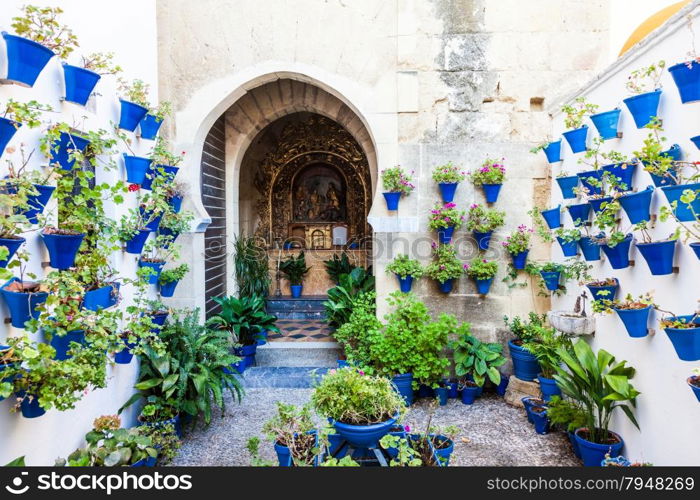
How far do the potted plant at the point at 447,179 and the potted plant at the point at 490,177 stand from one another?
173mm

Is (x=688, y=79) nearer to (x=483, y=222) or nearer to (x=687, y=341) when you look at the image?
(x=687, y=341)

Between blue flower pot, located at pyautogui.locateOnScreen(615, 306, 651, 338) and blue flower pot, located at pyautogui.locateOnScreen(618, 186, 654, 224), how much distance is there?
580 mm

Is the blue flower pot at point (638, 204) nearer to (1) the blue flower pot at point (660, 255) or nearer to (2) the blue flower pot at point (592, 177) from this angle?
(1) the blue flower pot at point (660, 255)

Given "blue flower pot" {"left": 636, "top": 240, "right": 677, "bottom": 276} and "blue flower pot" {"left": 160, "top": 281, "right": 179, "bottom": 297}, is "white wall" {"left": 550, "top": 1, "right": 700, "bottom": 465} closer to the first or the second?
"blue flower pot" {"left": 636, "top": 240, "right": 677, "bottom": 276}

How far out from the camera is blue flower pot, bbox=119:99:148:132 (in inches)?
147

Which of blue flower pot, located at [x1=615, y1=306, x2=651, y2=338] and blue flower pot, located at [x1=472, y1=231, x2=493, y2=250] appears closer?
blue flower pot, located at [x1=615, y1=306, x2=651, y2=338]

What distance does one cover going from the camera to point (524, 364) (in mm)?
4523

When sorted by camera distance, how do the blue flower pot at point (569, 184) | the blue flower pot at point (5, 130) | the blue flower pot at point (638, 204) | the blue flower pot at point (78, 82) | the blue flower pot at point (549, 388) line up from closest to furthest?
the blue flower pot at point (5, 130) → the blue flower pot at point (638, 204) → the blue flower pot at point (78, 82) → the blue flower pot at point (569, 184) → the blue flower pot at point (549, 388)

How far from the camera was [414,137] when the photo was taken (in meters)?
4.84

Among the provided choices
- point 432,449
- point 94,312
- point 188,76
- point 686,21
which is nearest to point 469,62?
point 686,21

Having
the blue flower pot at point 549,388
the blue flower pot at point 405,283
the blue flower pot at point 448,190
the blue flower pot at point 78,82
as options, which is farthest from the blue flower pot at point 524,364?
the blue flower pot at point 78,82

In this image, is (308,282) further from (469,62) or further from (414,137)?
(469,62)

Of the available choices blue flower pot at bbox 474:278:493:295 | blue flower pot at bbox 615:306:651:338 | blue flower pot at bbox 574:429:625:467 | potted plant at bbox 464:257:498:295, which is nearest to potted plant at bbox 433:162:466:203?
potted plant at bbox 464:257:498:295

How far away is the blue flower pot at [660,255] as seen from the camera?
8.32 ft
